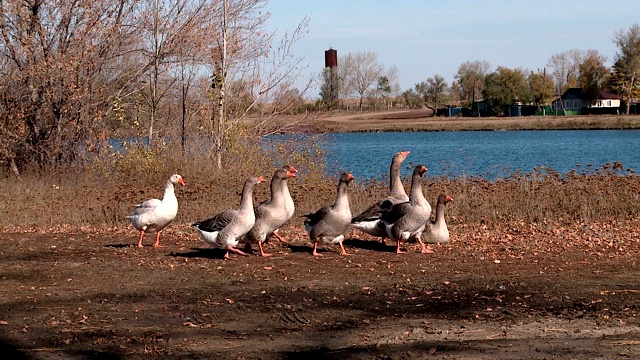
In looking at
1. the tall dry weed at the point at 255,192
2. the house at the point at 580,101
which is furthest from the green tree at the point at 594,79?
the tall dry weed at the point at 255,192

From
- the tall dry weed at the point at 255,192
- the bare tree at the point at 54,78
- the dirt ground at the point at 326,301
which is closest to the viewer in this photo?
the dirt ground at the point at 326,301

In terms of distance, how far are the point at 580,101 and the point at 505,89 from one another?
15969 millimetres

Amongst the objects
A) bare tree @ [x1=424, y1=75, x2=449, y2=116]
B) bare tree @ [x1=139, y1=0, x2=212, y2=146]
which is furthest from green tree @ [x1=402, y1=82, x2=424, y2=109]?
bare tree @ [x1=139, y1=0, x2=212, y2=146]

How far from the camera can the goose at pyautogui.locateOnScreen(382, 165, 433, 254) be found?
1315 centimetres

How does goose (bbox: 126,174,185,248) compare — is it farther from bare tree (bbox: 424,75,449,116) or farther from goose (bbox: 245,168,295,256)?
bare tree (bbox: 424,75,449,116)

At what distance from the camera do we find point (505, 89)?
12319 centimetres

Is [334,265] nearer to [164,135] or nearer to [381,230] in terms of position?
[381,230]

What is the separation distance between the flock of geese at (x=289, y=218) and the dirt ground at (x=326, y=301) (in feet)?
1.04

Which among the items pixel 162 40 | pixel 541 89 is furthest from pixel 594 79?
pixel 162 40

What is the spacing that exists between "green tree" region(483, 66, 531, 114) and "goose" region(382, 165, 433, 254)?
112 m

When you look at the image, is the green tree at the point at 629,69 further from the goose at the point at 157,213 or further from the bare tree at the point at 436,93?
the goose at the point at 157,213

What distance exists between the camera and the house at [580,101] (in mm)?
126562

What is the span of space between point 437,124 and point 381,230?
89201 millimetres

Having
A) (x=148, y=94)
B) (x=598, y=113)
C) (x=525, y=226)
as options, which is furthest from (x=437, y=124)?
(x=525, y=226)
